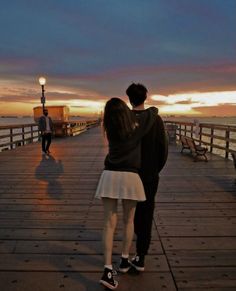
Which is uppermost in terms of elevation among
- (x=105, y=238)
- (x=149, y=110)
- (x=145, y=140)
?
(x=149, y=110)

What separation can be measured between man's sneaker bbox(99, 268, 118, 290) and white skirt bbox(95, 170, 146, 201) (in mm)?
702

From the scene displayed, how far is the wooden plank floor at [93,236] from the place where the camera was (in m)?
3.11

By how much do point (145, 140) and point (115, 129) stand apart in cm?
35

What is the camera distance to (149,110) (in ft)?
9.87

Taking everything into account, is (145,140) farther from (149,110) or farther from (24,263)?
(24,263)

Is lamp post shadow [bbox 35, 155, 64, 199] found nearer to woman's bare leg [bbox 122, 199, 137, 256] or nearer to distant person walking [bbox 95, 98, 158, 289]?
woman's bare leg [bbox 122, 199, 137, 256]

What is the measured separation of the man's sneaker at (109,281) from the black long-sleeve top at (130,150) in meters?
0.94

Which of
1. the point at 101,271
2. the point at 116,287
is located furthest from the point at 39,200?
the point at 116,287

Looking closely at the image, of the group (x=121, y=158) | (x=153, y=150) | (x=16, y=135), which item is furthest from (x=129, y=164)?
(x=16, y=135)

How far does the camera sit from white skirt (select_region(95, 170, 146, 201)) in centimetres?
286

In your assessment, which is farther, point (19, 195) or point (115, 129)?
point (19, 195)

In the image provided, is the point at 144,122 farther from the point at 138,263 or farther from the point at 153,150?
the point at 138,263

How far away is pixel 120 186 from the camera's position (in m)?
2.86

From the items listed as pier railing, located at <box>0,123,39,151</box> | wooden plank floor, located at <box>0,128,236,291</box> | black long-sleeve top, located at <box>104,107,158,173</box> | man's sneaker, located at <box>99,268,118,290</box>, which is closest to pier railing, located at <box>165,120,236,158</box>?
wooden plank floor, located at <box>0,128,236,291</box>
